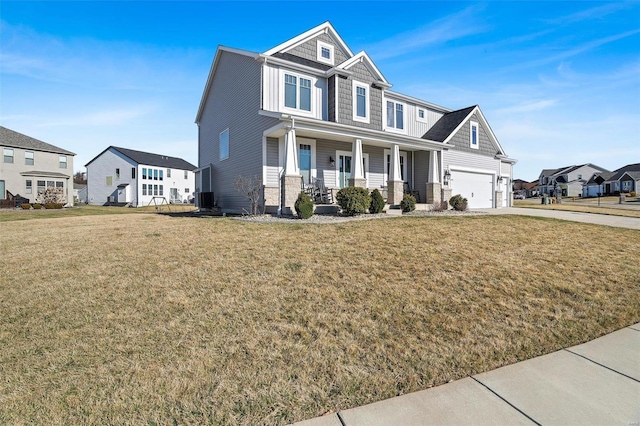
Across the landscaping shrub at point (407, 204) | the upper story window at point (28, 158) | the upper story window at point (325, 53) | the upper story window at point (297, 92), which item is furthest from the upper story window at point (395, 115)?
the upper story window at point (28, 158)

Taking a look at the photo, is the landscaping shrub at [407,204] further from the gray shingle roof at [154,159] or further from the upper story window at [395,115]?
the gray shingle roof at [154,159]

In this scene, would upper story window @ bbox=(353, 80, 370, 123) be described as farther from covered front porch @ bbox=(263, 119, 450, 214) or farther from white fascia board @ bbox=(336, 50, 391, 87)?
covered front porch @ bbox=(263, 119, 450, 214)

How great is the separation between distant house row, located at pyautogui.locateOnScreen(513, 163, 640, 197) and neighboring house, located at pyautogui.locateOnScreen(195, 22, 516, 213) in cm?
4970

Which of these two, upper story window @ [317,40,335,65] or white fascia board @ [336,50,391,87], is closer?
white fascia board @ [336,50,391,87]

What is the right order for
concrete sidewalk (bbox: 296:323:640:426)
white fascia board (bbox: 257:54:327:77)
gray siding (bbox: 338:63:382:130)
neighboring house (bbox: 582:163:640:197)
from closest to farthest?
concrete sidewalk (bbox: 296:323:640:426), white fascia board (bbox: 257:54:327:77), gray siding (bbox: 338:63:382:130), neighboring house (bbox: 582:163:640:197)

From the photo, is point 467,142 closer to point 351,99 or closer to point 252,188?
point 351,99

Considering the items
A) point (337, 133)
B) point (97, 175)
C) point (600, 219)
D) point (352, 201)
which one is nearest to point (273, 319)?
point (352, 201)

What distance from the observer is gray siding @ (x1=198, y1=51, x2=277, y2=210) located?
14148 mm

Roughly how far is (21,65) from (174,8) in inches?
258

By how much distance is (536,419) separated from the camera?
7.55 feet

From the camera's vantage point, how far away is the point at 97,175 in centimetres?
4488

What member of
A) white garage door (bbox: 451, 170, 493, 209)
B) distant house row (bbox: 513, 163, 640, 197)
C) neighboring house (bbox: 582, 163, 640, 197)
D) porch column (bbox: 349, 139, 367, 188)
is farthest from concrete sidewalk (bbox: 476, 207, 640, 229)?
neighboring house (bbox: 582, 163, 640, 197)

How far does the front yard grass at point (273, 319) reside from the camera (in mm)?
2582

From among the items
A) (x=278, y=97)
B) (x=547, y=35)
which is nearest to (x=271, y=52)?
(x=278, y=97)
